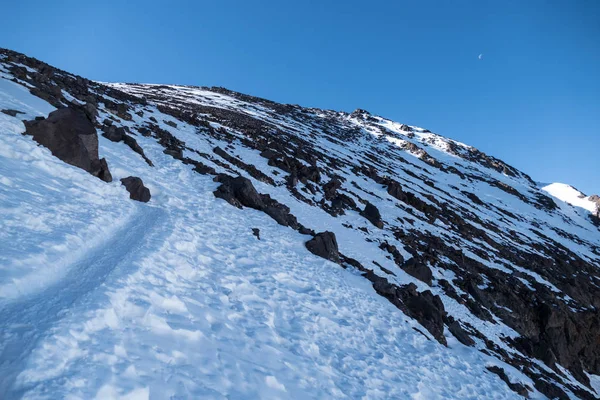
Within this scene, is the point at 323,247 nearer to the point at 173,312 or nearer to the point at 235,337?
the point at 235,337

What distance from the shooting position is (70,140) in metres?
12.9

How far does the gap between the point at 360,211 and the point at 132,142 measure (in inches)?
767

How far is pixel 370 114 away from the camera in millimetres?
163875

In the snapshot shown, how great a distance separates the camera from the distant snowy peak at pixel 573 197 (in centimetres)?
10131

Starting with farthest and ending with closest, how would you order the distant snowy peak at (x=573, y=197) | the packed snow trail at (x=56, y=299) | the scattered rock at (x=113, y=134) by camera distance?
the distant snowy peak at (x=573, y=197), the scattered rock at (x=113, y=134), the packed snow trail at (x=56, y=299)

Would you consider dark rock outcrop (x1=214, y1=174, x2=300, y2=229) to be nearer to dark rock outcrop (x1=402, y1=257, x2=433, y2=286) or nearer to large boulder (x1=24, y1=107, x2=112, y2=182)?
large boulder (x1=24, y1=107, x2=112, y2=182)

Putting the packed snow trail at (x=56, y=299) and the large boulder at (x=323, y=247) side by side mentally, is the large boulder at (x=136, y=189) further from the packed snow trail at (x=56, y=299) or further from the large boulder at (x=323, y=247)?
the large boulder at (x=323, y=247)

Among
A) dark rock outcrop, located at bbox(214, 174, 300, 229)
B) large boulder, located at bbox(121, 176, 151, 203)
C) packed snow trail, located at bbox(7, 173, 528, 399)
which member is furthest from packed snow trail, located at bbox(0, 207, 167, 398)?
dark rock outcrop, located at bbox(214, 174, 300, 229)

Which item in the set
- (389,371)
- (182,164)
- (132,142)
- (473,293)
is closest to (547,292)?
(473,293)

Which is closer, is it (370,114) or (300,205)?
(300,205)

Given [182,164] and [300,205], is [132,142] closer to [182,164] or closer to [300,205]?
[182,164]

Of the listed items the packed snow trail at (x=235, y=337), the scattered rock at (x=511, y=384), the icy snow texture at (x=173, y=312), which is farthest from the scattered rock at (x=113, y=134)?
the scattered rock at (x=511, y=384)

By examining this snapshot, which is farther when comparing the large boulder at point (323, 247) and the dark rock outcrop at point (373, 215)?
the dark rock outcrop at point (373, 215)

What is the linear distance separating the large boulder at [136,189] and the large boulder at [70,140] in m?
0.70
